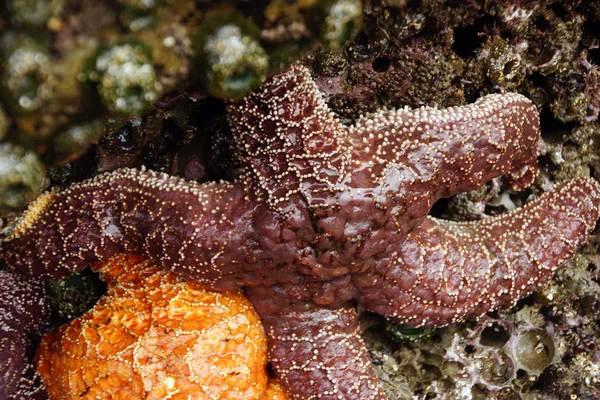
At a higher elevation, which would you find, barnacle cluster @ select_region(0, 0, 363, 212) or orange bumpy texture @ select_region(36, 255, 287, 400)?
barnacle cluster @ select_region(0, 0, 363, 212)

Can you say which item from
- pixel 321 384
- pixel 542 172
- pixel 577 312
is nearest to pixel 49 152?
pixel 321 384

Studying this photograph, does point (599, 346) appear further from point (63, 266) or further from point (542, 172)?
point (63, 266)

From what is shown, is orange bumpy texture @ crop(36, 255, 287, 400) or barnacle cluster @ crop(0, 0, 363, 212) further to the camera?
orange bumpy texture @ crop(36, 255, 287, 400)

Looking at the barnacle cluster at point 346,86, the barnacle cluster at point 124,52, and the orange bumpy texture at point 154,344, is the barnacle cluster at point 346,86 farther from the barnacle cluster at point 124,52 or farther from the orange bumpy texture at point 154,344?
the orange bumpy texture at point 154,344

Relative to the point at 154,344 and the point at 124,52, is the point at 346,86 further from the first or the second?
the point at 154,344

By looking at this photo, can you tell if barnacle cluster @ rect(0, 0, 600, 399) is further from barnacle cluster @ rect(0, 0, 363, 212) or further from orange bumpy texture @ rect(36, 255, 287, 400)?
orange bumpy texture @ rect(36, 255, 287, 400)

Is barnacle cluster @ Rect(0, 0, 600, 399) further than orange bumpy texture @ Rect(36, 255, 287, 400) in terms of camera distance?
No

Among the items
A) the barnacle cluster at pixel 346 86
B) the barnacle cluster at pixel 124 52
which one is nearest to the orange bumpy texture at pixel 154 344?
the barnacle cluster at pixel 346 86

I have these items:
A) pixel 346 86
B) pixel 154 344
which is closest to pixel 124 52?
pixel 346 86

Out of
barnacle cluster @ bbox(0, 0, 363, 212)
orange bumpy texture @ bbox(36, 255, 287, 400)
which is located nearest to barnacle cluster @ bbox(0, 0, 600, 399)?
barnacle cluster @ bbox(0, 0, 363, 212)
